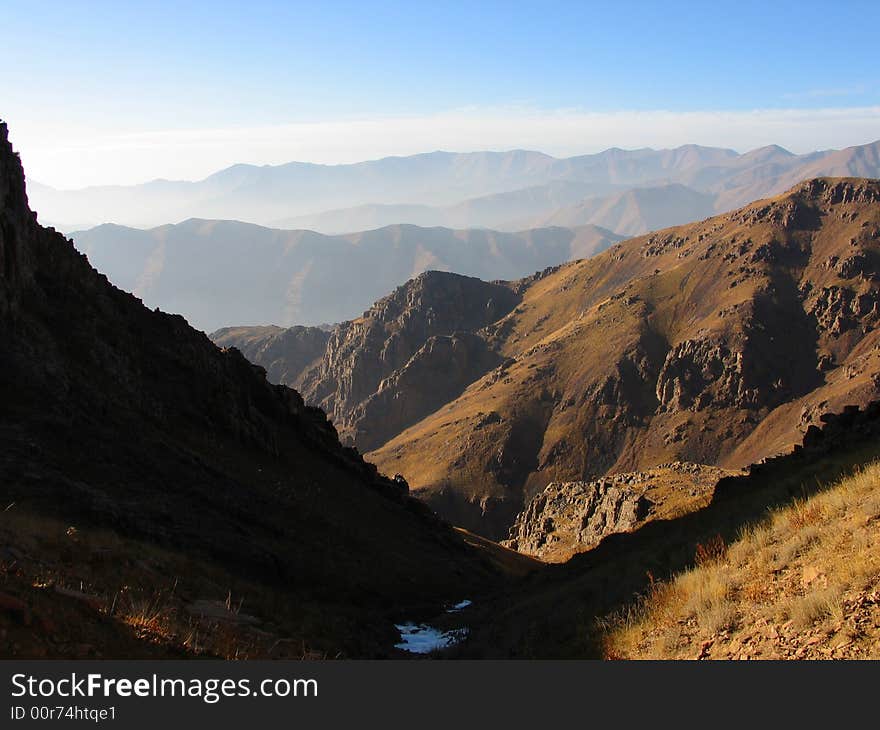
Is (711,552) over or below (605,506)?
over

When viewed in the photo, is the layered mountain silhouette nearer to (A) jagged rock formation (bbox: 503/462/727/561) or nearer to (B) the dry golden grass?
(A) jagged rock formation (bbox: 503/462/727/561)

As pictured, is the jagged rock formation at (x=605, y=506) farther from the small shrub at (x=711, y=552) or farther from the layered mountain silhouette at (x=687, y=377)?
the layered mountain silhouette at (x=687, y=377)

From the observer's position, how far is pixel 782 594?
31.1ft

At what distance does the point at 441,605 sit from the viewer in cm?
2783

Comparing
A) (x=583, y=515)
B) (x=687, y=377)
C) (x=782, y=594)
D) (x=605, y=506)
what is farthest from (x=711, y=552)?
(x=687, y=377)

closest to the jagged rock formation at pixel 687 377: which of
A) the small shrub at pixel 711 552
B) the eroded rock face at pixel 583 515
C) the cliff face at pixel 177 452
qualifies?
the eroded rock face at pixel 583 515

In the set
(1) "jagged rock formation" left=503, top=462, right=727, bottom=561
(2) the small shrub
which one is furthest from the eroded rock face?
(2) the small shrub

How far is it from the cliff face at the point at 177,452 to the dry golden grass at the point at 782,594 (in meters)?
10.1

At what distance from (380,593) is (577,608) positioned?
1408 centimetres

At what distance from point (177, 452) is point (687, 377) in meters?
153

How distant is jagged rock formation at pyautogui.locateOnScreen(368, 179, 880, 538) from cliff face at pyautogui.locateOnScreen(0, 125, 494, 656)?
10669 cm

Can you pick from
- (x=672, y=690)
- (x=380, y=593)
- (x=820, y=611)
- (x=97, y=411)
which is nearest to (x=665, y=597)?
(x=820, y=611)

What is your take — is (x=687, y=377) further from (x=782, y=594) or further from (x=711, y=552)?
(x=782, y=594)

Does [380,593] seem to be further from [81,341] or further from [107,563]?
[81,341]
